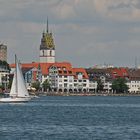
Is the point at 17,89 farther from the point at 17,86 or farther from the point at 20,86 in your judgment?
the point at 20,86

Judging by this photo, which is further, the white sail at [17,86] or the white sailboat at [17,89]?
the white sailboat at [17,89]

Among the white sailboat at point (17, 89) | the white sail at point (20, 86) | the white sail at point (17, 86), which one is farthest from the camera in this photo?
the white sail at point (20, 86)

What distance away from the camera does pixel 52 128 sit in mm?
70250

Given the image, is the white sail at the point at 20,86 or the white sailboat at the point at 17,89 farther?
the white sail at the point at 20,86

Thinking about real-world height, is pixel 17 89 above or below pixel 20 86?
below

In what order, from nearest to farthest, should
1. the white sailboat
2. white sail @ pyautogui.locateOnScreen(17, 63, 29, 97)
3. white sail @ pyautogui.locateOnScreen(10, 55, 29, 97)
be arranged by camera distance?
white sail @ pyautogui.locateOnScreen(10, 55, 29, 97) < the white sailboat < white sail @ pyautogui.locateOnScreen(17, 63, 29, 97)

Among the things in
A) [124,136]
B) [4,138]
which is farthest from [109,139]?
[4,138]

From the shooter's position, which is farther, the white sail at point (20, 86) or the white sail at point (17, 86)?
the white sail at point (20, 86)

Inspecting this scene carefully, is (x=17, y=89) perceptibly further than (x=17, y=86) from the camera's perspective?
No

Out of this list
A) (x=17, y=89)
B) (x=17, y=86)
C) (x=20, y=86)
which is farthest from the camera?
(x=20, y=86)

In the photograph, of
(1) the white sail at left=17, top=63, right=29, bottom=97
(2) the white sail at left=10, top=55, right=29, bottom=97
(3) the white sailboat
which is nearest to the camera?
(2) the white sail at left=10, top=55, right=29, bottom=97

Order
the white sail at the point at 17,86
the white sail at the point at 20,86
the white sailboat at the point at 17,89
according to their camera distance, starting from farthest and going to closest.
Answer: the white sail at the point at 20,86 → the white sailboat at the point at 17,89 → the white sail at the point at 17,86

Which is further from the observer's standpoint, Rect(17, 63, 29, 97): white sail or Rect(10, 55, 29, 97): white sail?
Rect(17, 63, 29, 97): white sail

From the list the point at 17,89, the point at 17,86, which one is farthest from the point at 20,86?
the point at 17,89
